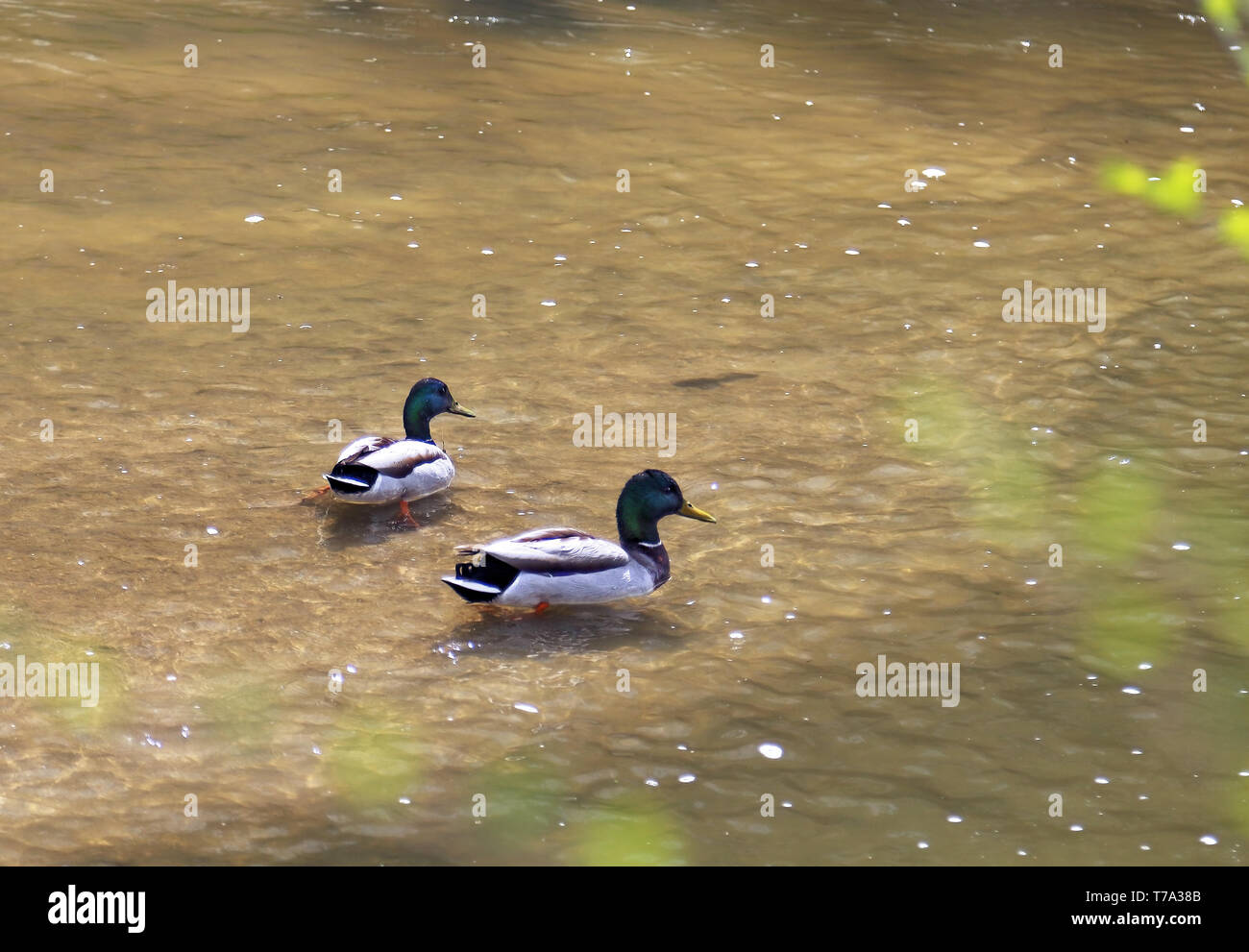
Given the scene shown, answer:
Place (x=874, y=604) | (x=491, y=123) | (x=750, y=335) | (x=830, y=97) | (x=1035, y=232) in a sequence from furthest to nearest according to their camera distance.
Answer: (x=830, y=97) → (x=491, y=123) → (x=1035, y=232) → (x=750, y=335) → (x=874, y=604)

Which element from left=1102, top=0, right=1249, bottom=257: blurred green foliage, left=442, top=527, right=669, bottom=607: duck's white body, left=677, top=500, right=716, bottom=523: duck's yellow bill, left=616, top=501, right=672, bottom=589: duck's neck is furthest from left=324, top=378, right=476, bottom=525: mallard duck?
left=1102, top=0, right=1249, bottom=257: blurred green foliage

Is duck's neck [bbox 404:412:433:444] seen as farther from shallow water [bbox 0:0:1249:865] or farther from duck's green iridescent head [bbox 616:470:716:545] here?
duck's green iridescent head [bbox 616:470:716:545]

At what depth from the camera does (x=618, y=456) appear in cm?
864

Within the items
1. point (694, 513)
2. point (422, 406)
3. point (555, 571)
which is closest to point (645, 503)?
point (694, 513)

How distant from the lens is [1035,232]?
39.7 ft

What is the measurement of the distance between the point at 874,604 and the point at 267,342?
189 inches

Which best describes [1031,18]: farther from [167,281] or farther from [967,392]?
[167,281]

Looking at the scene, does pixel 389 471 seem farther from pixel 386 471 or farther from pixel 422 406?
pixel 422 406

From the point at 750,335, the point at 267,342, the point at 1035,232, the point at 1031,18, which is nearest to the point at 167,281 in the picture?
the point at 267,342

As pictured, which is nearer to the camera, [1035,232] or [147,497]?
[147,497]

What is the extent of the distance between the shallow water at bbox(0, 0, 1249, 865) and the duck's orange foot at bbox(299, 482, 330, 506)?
0.57 feet

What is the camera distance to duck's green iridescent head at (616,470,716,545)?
23.4 feet

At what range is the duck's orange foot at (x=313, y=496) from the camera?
7.93 meters

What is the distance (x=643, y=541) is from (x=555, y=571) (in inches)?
20.8
